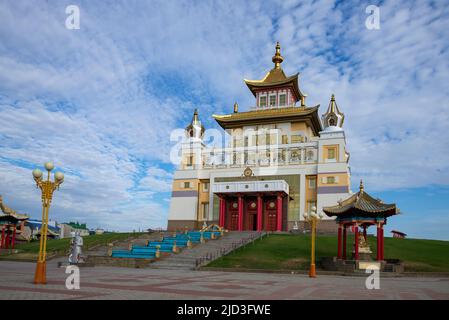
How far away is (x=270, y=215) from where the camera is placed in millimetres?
47125

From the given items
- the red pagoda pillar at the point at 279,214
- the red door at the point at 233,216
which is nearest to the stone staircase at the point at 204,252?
the red pagoda pillar at the point at 279,214

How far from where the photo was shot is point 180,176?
176 feet

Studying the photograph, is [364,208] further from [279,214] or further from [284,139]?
[284,139]

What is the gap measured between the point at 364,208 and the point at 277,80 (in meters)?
33.5

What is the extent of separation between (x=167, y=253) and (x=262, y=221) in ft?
57.1

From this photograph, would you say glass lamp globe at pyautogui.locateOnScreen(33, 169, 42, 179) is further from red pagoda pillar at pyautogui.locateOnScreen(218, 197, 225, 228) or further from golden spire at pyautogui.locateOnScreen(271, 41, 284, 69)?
golden spire at pyautogui.locateOnScreen(271, 41, 284, 69)

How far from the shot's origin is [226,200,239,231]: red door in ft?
157

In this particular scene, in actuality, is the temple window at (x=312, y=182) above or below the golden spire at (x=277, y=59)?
below

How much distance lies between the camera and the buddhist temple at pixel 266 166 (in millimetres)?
46625

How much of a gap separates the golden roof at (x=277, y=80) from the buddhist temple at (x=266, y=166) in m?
0.13

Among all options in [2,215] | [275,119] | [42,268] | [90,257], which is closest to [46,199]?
[42,268]

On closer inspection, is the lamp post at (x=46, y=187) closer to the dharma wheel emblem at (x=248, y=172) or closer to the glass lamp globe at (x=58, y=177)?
the glass lamp globe at (x=58, y=177)

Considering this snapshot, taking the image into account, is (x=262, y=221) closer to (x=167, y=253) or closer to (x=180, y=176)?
(x=180, y=176)

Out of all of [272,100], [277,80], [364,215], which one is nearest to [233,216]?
[272,100]
